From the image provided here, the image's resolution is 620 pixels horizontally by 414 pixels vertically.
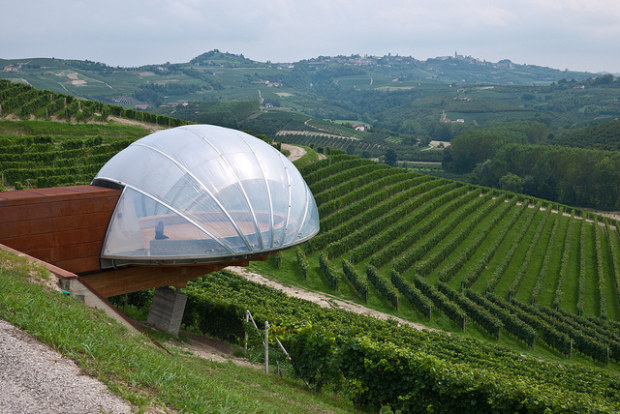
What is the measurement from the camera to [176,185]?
39.7ft

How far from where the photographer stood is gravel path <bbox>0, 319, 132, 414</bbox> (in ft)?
19.3

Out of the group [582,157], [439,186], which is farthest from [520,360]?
[582,157]

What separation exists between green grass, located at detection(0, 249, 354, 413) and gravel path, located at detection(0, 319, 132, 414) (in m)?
0.18

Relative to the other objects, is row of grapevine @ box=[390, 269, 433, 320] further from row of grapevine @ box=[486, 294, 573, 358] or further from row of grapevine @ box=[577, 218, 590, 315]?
row of grapevine @ box=[577, 218, 590, 315]

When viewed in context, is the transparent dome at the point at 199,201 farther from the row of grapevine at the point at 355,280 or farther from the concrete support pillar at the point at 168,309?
the row of grapevine at the point at 355,280

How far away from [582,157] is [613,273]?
4540cm

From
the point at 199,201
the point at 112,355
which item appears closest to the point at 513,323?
the point at 199,201

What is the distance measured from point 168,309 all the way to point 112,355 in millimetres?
8484

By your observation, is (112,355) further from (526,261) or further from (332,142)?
(332,142)

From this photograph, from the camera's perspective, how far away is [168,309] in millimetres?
15555

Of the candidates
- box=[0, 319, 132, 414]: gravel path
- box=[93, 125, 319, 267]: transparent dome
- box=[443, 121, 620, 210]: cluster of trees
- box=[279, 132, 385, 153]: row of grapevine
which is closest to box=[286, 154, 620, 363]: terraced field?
box=[443, 121, 620, 210]: cluster of trees

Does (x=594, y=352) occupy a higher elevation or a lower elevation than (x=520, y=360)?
lower

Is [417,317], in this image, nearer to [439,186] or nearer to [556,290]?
[556,290]

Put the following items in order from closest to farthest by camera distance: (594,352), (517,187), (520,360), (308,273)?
(520,360) → (594,352) → (308,273) → (517,187)
